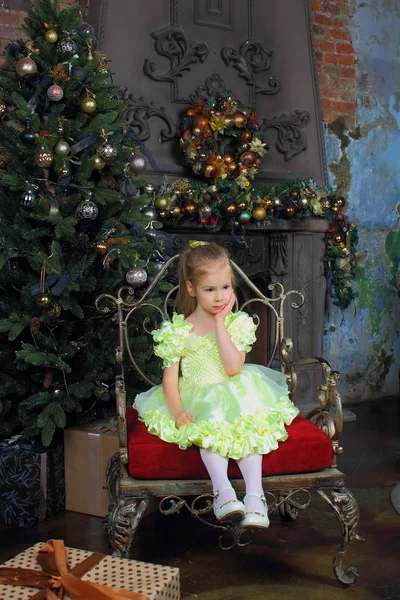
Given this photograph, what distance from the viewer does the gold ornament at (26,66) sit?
10.6 ft

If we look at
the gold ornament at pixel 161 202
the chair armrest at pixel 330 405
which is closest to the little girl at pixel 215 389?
the chair armrest at pixel 330 405

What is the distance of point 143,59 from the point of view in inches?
178

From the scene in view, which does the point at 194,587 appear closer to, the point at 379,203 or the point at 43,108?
the point at 43,108

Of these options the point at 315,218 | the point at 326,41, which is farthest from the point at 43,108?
the point at 326,41

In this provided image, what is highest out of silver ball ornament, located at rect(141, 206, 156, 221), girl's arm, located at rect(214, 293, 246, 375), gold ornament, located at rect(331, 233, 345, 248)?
silver ball ornament, located at rect(141, 206, 156, 221)

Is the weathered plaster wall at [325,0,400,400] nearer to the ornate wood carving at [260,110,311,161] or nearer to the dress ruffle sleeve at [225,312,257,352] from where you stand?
the ornate wood carving at [260,110,311,161]

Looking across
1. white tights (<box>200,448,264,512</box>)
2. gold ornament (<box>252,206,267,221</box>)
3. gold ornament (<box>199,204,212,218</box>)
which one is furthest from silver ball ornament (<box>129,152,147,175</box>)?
white tights (<box>200,448,264,512</box>)

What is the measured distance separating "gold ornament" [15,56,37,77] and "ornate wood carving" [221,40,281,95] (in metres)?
1.91

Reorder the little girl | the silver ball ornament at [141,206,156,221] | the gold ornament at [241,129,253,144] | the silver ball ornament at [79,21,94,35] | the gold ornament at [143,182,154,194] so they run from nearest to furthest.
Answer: the little girl
the silver ball ornament at [79,21,94,35]
the silver ball ornament at [141,206,156,221]
the gold ornament at [143,182,154,194]
the gold ornament at [241,129,253,144]

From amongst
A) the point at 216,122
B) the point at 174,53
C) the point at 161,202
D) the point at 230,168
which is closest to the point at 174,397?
the point at 161,202

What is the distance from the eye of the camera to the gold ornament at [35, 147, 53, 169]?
10.4ft

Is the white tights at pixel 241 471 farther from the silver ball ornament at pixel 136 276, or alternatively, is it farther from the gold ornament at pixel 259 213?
the gold ornament at pixel 259 213

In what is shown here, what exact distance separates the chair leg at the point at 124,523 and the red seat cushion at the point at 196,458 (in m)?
0.11

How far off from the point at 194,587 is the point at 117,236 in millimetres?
1660
